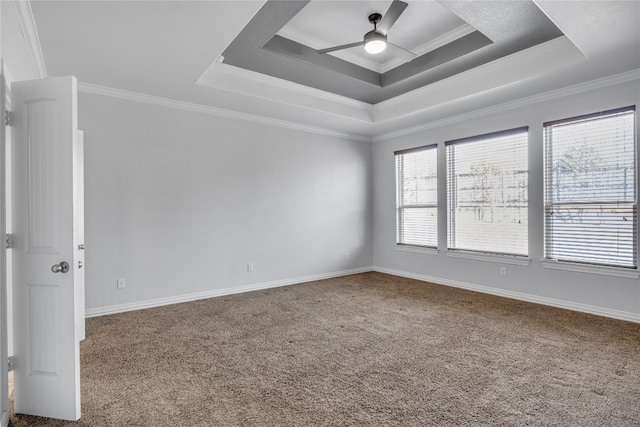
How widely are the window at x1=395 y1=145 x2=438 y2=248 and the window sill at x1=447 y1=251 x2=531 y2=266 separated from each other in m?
0.46

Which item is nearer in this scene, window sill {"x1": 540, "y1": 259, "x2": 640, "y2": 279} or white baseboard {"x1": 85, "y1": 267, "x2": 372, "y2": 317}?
window sill {"x1": 540, "y1": 259, "x2": 640, "y2": 279}

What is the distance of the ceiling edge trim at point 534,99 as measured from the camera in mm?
3666

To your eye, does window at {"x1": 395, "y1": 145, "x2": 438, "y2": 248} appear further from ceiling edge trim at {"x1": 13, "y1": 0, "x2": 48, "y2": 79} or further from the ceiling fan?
ceiling edge trim at {"x1": 13, "y1": 0, "x2": 48, "y2": 79}

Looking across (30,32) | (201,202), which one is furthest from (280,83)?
(30,32)

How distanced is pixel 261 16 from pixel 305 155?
2.73 m

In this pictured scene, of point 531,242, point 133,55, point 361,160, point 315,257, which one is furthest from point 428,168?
point 133,55

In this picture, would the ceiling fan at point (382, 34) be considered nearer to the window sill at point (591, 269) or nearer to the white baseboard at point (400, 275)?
the window sill at point (591, 269)

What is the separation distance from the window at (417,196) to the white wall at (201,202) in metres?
0.96

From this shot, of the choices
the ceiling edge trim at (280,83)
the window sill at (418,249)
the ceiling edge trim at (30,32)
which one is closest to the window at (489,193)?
the window sill at (418,249)

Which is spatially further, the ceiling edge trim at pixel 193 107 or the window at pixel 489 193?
the window at pixel 489 193

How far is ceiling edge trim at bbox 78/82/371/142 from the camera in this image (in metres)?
3.91

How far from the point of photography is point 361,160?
6.51 metres

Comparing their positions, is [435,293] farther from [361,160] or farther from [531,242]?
[361,160]

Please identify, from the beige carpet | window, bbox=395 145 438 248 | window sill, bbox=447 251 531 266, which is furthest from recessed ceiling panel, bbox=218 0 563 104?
the beige carpet
